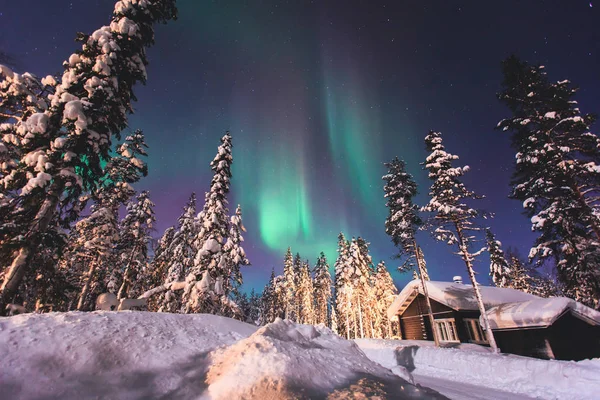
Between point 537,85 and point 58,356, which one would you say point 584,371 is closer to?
point 58,356

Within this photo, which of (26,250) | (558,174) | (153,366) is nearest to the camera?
(153,366)

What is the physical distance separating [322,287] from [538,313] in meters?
42.5

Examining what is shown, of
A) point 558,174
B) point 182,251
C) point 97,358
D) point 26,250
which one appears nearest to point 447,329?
point 558,174

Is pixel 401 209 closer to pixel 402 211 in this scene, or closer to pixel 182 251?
pixel 402 211

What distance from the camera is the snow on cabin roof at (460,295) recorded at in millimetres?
20672

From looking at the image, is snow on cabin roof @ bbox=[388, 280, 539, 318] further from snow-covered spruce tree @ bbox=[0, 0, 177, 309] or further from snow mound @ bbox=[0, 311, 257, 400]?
snow-covered spruce tree @ bbox=[0, 0, 177, 309]

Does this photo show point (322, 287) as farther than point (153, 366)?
Yes

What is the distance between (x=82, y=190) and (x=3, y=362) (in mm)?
7626

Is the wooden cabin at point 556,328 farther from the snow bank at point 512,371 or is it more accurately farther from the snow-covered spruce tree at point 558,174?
the snow bank at point 512,371

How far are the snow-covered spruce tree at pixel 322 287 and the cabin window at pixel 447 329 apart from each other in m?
33.5

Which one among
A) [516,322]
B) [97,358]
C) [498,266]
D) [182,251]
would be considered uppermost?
[498,266]

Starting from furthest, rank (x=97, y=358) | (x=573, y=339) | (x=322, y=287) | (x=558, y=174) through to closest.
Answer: (x=322, y=287), (x=573, y=339), (x=558, y=174), (x=97, y=358)

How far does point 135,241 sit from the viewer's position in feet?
66.3

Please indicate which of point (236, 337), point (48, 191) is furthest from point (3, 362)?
point (48, 191)
